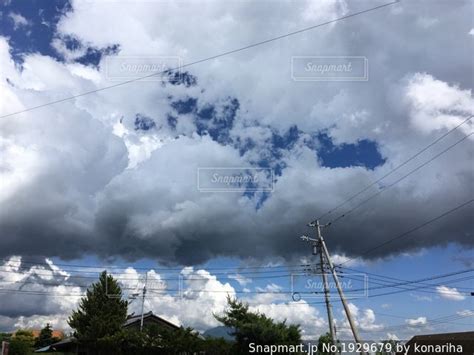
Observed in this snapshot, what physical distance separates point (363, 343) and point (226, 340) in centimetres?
1475

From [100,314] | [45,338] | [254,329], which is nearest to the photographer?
[254,329]

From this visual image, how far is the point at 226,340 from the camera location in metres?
37.6

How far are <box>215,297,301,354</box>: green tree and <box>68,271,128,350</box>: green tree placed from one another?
15.2m

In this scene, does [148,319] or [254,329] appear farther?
[148,319]

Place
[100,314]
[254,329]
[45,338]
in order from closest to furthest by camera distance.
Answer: [254,329] → [100,314] → [45,338]

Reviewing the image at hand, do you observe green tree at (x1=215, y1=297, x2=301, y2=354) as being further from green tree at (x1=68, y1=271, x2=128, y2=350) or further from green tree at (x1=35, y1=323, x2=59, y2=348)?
green tree at (x1=35, y1=323, x2=59, y2=348)

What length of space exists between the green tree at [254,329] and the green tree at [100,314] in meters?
15.2

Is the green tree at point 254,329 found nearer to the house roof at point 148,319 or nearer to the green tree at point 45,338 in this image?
the house roof at point 148,319

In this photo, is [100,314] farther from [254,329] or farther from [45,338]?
[45,338]

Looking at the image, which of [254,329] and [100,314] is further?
[100,314]

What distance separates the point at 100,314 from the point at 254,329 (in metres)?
20.8

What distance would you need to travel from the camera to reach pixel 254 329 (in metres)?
33.4

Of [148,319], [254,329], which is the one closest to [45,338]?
[148,319]

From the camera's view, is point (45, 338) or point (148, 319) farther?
point (45, 338)
